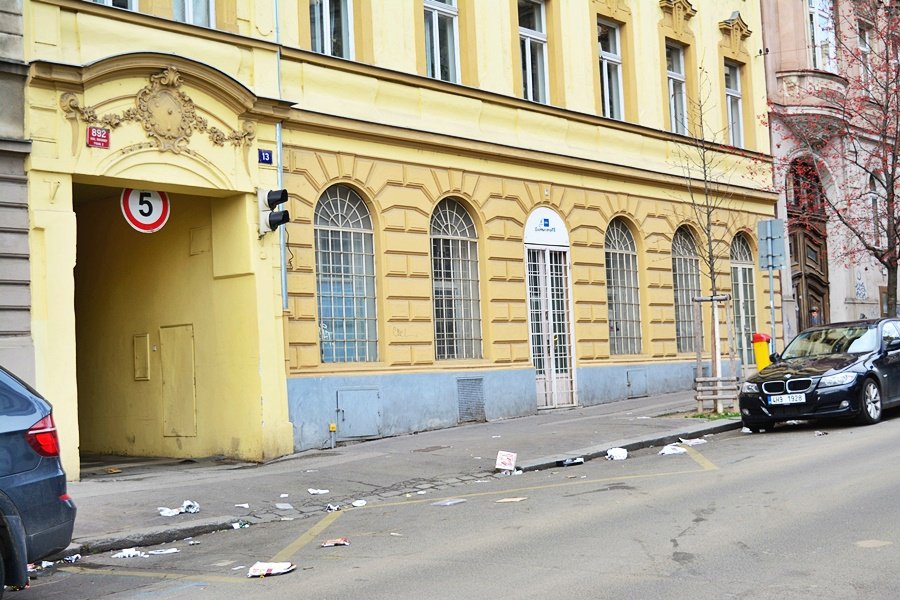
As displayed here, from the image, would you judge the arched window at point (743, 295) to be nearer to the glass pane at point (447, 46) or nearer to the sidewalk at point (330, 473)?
the sidewalk at point (330, 473)

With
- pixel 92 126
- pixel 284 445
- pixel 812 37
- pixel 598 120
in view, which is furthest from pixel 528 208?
pixel 812 37

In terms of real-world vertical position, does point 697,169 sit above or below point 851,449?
above

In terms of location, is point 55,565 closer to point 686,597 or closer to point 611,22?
point 686,597

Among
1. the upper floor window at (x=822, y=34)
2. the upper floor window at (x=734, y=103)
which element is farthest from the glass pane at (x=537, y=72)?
the upper floor window at (x=822, y=34)

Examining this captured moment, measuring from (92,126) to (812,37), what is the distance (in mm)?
20818

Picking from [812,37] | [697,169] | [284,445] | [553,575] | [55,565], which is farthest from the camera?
[812,37]

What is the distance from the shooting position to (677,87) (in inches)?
969

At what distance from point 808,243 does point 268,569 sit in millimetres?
Result: 23172

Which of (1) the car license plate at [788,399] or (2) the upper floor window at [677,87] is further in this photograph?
(2) the upper floor window at [677,87]

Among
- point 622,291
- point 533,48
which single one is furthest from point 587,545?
point 622,291

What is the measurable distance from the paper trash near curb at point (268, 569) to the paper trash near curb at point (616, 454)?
22.0ft

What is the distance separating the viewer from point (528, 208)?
65.7 ft

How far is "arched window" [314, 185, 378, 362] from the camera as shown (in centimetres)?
1658

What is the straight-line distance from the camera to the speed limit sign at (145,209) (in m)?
14.6
